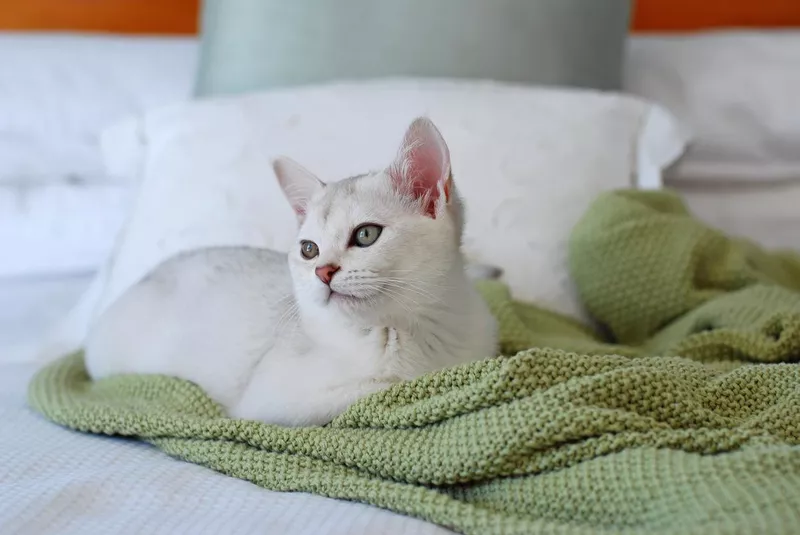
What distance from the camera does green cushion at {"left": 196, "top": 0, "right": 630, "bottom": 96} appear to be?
1427mm

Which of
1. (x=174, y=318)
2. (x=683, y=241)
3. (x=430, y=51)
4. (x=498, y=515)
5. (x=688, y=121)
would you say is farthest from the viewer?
(x=688, y=121)

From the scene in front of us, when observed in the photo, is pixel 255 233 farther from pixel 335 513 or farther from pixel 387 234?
pixel 335 513

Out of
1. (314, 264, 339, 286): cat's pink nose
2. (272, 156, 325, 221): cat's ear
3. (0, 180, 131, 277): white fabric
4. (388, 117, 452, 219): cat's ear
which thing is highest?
(388, 117, 452, 219): cat's ear

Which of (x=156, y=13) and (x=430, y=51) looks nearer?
(x=430, y=51)

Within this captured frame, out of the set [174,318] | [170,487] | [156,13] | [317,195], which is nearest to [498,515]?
[170,487]

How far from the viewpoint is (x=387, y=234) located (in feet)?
2.64

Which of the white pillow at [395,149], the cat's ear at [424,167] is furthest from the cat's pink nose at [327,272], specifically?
the white pillow at [395,149]

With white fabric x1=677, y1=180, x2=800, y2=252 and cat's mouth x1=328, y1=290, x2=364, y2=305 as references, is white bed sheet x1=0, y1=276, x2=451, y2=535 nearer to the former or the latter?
cat's mouth x1=328, y1=290, x2=364, y2=305

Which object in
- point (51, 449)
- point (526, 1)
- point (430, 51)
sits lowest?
point (51, 449)

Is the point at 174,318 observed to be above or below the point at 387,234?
below

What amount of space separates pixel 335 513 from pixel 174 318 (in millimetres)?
447

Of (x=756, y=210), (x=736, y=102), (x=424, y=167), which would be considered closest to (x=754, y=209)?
(x=756, y=210)

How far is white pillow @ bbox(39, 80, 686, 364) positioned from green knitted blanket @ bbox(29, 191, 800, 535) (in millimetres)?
238

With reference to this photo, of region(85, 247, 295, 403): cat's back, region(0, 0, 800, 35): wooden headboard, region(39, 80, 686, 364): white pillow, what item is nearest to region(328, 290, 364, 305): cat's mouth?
region(85, 247, 295, 403): cat's back
